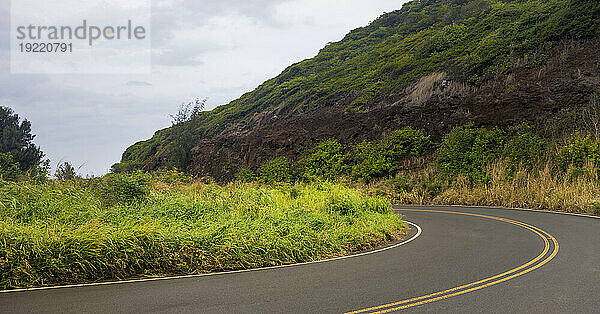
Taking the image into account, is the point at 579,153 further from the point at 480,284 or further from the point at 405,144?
the point at 480,284

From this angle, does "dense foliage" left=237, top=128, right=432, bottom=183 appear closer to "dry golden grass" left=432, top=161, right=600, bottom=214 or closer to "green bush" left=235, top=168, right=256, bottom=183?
"green bush" left=235, top=168, right=256, bottom=183

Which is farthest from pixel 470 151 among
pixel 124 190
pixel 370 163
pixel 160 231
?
pixel 160 231

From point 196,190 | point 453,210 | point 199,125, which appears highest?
point 199,125

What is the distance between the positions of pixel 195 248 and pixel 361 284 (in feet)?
11.1

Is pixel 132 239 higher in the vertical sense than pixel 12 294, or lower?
higher

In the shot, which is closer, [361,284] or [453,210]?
[361,284]

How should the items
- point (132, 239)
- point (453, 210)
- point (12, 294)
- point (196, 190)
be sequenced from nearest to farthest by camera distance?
point (12, 294), point (132, 239), point (196, 190), point (453, 210)

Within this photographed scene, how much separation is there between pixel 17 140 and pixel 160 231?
3457 centimetres

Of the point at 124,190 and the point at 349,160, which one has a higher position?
the point at 349,160

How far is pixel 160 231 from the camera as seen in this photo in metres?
7.92

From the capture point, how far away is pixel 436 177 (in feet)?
76.5

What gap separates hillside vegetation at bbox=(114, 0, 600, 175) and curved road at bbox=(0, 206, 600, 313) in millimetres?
21386

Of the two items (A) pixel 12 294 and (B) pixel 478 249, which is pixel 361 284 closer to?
(B) pixel 478 249

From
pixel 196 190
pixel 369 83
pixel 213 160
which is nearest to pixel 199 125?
pixel 213 160
